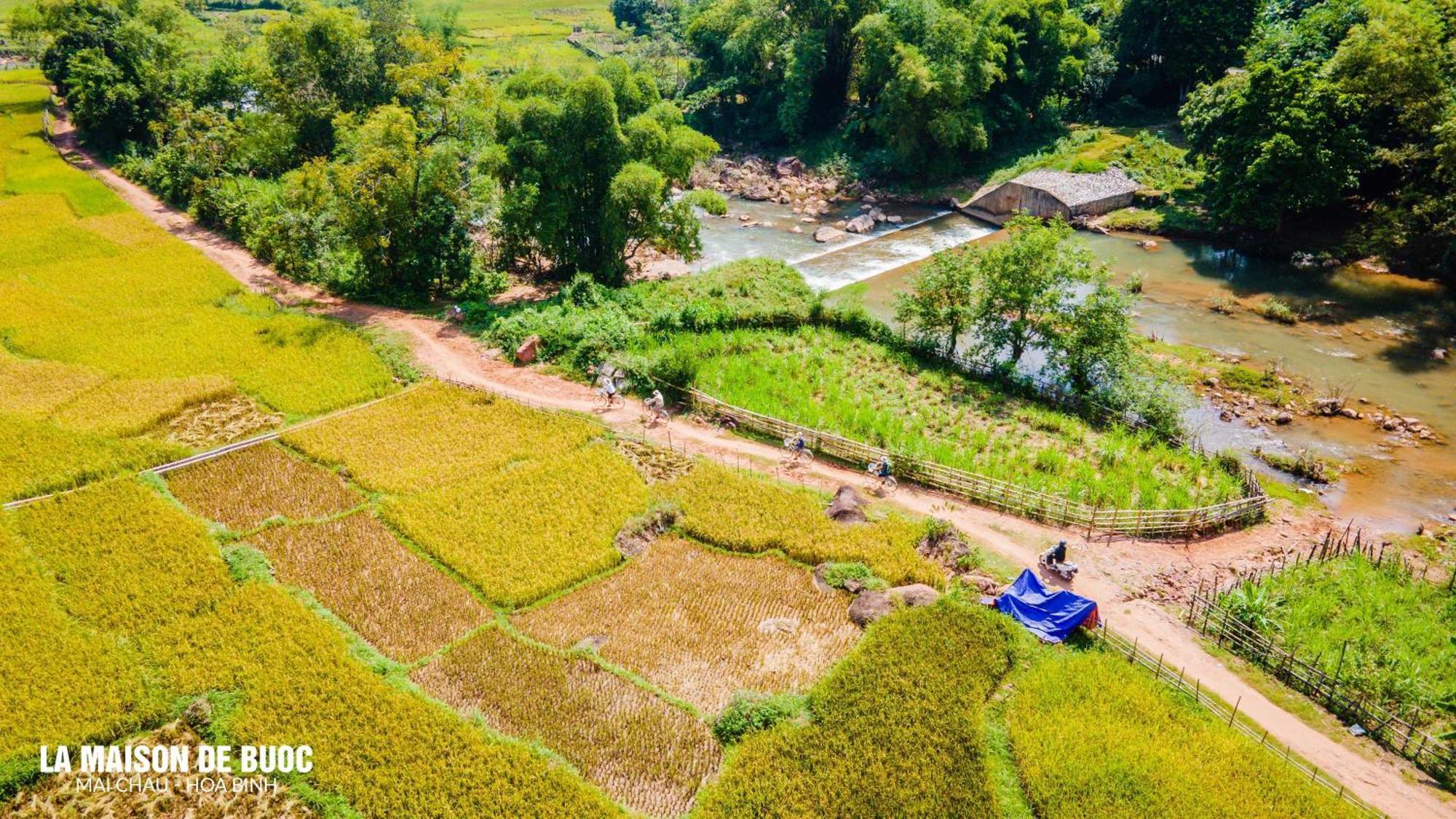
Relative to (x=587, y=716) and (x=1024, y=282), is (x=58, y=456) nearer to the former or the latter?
(x=587, y=716)

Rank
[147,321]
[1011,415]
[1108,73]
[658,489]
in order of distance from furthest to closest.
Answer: [1108,73] → [147,321] → [1011,415] → [658,489]

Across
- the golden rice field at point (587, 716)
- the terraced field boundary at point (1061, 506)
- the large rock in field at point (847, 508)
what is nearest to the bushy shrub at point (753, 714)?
the golden rice field at point (587, 716)

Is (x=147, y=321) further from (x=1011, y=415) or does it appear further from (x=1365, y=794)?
(x=1365, y=794)

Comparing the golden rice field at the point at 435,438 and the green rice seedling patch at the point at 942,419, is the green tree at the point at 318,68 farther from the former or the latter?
the green rice seedling patch at the point at 942,419

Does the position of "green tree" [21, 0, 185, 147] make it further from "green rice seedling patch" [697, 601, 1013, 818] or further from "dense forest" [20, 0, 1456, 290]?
"green rice seedling patch" [697, 601, 1013, 818]

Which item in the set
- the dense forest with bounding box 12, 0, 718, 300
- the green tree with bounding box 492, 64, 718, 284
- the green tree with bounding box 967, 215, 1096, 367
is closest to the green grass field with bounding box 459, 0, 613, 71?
the dense forest with bounding box 12, 0, 718, 300

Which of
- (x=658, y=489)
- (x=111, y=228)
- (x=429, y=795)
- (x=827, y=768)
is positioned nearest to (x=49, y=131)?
(x=111, y=228)

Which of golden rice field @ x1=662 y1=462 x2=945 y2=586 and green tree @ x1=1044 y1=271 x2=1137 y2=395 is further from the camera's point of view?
green tree @ x1=1044 y1=271 x2=1137 y2=395
